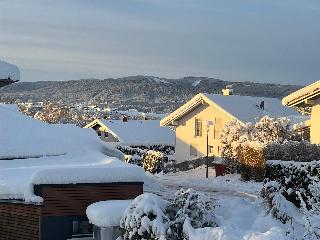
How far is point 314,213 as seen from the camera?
8.00 m

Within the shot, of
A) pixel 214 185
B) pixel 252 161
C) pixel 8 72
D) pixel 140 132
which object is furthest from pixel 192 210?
pixel 140 132

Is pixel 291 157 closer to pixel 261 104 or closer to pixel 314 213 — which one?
pixel 314 213

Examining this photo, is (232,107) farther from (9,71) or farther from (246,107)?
(9,71)

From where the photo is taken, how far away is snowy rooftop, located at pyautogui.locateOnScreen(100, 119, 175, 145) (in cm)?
5370

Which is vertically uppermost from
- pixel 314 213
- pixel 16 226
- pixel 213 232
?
pixel 314 213

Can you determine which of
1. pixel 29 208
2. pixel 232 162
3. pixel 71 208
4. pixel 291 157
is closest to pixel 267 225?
pixel 71 208

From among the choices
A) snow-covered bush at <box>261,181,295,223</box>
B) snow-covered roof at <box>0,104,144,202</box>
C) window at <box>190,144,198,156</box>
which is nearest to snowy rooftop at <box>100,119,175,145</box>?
window at <box>190,144,198,156</box>

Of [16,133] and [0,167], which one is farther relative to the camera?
[16,133]

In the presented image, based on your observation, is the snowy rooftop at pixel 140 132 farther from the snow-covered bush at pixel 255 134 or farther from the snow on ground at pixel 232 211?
the snow on ground at pixel 232 211

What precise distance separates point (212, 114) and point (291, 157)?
17.8 m

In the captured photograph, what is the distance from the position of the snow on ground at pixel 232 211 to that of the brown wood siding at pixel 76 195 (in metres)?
1.27

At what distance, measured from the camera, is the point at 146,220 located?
1142 cm

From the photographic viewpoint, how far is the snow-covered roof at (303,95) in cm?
1942

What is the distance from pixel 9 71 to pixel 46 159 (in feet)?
15.3
